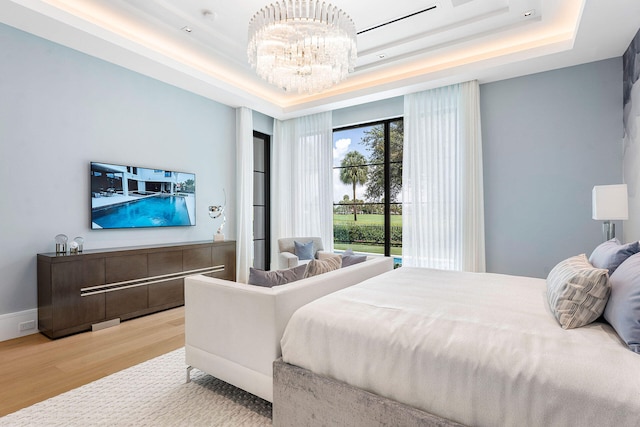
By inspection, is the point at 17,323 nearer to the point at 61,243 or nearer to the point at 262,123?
the point at 61,243

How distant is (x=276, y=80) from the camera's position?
3025 mm

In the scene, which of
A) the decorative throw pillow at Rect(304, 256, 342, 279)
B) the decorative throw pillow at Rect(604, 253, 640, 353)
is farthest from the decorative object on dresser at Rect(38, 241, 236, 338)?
the decorative throw pillow at Rect(604, 253, 640, 353)

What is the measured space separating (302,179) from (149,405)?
14.2 ft

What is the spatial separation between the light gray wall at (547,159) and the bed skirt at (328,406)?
3497mm

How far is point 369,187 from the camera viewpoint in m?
5.63

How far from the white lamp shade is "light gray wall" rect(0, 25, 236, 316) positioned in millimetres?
4657

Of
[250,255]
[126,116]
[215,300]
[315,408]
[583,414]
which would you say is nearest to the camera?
[583,414]

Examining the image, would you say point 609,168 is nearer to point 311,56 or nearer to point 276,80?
point 311,56

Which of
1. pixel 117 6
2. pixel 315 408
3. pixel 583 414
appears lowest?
pixel 315 408

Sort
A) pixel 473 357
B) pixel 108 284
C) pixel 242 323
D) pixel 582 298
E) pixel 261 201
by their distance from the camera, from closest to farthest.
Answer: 1. pixel 473 357
2. pixel 582 298
3. pixel 242 323
4. pixel 108 284
5. pixel 261 201

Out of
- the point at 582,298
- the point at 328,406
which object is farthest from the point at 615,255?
the point at 328,406

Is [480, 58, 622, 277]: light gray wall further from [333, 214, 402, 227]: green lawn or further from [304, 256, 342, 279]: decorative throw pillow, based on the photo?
[304, 256, 342, 279]: decorative throw pillow

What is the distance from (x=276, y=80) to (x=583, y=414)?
3028 mm

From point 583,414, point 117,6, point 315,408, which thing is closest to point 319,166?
point 117,6
